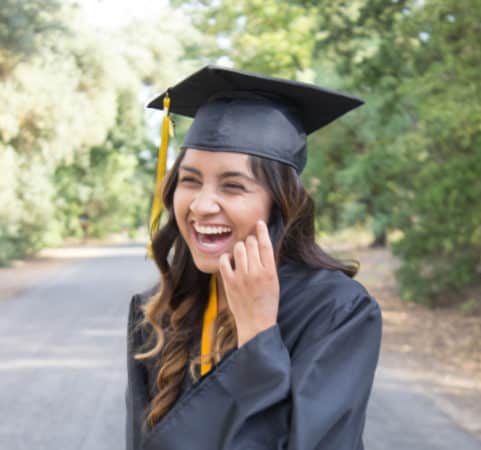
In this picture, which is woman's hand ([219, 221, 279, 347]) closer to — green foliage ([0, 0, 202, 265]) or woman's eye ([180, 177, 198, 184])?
woman's eye ([180, 177, 198, 184])

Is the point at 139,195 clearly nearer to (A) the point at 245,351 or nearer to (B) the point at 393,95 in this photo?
(B) the point at 393,95

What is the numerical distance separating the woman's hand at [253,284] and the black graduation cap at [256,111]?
14.9 inches

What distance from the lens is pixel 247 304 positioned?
1683 millimetres

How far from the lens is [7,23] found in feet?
43.3

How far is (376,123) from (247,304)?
1368 centimetres

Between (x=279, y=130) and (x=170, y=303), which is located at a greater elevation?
(x=279, y=130)

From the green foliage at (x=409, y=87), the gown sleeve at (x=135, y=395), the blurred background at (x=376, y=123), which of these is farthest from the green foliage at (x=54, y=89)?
the gown sleeve at (x=135, y=395)

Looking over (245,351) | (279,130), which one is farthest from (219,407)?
(279,130)

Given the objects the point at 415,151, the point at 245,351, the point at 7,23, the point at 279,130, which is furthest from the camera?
the point at 7,23

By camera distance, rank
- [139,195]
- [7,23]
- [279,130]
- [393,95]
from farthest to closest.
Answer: [139,195] → [7,23] → [393,95] → [279,130]

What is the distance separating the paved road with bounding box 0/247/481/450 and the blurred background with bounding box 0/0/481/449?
129 mm

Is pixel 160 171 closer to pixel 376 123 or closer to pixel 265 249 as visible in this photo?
pixel 265 249

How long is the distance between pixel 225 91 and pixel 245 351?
2.84ft

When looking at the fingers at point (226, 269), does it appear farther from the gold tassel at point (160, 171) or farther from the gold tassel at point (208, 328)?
the gold tassel at point (160, 171)
